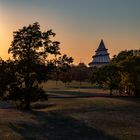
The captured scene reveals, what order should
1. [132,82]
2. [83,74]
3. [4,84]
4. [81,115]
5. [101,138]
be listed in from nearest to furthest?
[101,138]
[81,115]
[4,84]
[132,82]
[83,74]

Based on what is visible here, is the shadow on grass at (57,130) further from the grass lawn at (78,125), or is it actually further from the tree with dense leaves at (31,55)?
the tree with dense leaves at (31,55)

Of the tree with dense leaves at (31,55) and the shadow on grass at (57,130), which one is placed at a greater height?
the tree with dense leaves at (31,55)

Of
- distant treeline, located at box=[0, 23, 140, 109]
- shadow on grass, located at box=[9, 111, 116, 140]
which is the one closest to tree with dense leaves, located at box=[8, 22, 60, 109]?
distant treeline, located at box=[0, 23, 140, 109]

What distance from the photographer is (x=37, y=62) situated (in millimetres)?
63375

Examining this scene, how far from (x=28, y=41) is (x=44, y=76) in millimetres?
6001

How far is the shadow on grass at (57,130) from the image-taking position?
34.2 meters

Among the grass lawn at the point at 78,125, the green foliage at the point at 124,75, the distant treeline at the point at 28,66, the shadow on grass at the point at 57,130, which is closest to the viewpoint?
the shadow on grass at the point at 57,130

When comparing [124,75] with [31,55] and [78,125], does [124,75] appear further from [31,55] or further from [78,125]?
[78,125]

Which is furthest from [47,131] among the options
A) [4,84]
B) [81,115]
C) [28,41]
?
[28,41]

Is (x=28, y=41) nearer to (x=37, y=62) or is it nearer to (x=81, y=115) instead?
(x=37, y=62)

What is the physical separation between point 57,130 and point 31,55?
27088 millimetres

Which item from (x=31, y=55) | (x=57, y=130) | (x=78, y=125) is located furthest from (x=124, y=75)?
(x=57, y=130)

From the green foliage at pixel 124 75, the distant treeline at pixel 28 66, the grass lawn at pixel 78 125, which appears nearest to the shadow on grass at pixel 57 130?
the grass lawn at pixel 78 125

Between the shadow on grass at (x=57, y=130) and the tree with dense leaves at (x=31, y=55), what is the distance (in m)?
16.1
